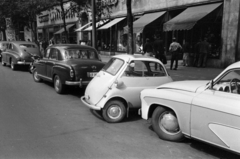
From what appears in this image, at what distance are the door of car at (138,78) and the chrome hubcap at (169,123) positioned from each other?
1.16 m

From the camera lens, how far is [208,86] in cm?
379

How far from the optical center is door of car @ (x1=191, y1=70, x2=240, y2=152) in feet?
10.4

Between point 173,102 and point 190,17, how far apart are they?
1064cm

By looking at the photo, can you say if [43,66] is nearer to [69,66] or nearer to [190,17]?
[69,66]

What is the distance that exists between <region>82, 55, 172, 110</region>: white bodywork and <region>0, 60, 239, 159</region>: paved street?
1.47 feet

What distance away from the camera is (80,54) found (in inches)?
326

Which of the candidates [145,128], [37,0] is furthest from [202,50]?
[37,0]

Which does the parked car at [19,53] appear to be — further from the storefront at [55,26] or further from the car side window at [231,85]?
the storefront at [55,26]

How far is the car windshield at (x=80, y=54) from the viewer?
8055mm

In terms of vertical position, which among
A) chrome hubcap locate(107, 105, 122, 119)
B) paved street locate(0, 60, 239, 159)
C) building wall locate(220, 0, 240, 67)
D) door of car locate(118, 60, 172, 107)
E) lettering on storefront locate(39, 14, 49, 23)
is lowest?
paved street locate(0, 60, 239, 159)

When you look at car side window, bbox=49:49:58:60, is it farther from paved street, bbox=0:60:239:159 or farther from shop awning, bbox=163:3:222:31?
shop awning, bbox=163:3:222:31

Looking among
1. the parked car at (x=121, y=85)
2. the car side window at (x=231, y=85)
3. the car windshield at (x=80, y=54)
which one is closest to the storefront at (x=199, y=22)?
the car windshield at (x=80, y=54)

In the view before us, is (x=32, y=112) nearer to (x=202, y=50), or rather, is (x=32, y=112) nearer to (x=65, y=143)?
(x=65, y=143)

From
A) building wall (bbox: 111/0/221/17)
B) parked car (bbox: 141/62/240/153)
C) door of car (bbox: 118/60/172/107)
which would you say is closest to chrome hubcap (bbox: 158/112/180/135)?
parked car (bbox: 141/62/240/153)
